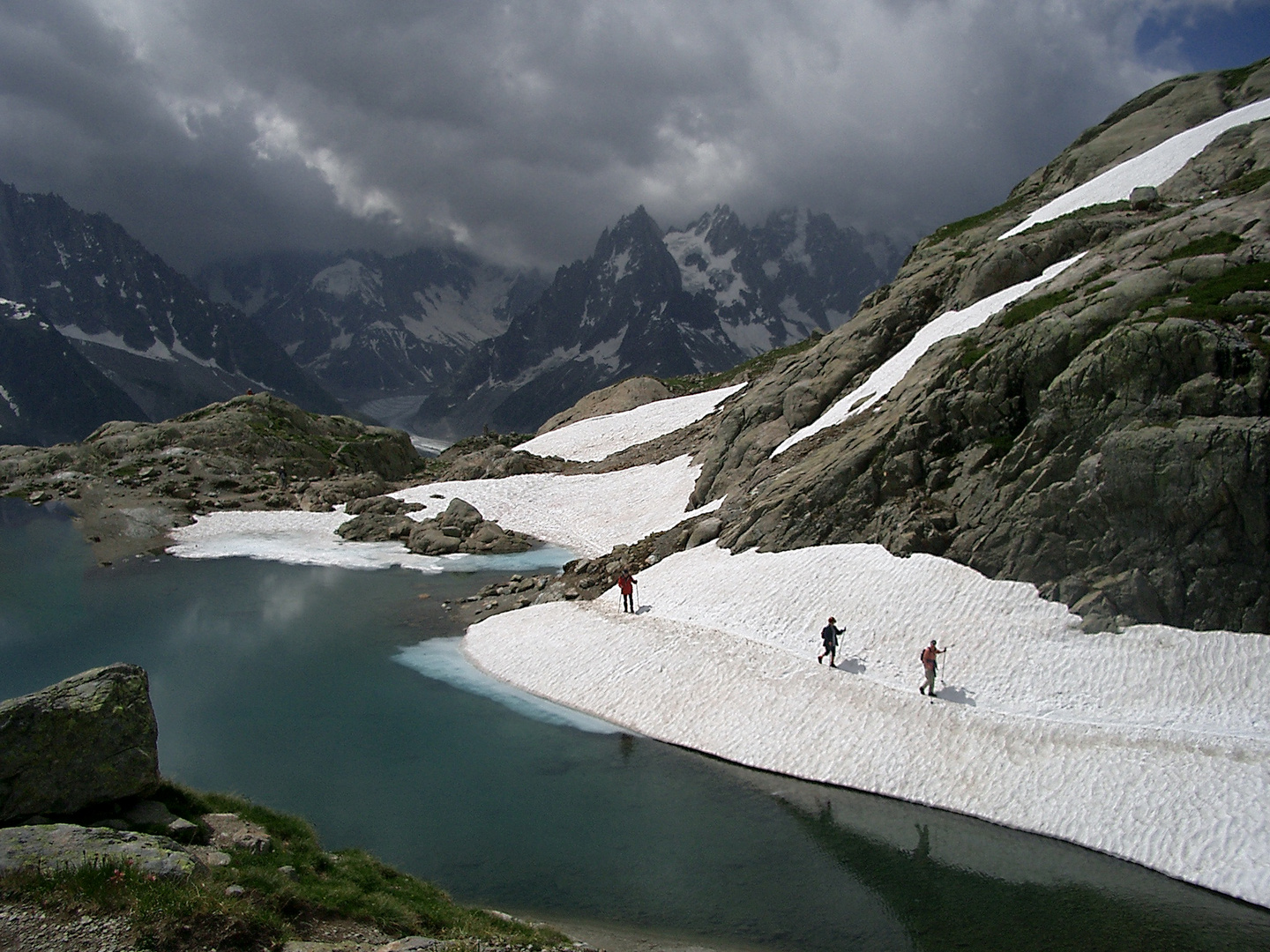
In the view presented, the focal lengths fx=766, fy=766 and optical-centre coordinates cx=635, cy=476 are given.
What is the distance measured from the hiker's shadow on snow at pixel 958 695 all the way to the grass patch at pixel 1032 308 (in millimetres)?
17140

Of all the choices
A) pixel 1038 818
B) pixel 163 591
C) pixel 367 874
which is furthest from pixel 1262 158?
pixel 163 591

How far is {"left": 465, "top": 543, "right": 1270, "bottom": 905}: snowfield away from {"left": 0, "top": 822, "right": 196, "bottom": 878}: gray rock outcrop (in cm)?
1754

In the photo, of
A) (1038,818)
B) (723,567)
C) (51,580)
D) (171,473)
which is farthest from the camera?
(171,473)

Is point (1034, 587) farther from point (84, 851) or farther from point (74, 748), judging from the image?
point (74, 748)

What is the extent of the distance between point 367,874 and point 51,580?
52.9 m

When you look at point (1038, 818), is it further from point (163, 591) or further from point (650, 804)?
point (163, 591)

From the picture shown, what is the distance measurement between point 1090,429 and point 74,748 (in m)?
31.4

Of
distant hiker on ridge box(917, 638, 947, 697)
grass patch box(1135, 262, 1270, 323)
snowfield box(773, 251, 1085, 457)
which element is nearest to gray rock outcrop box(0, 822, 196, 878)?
distant hiker on ridge box(917, 638, 947, 697)

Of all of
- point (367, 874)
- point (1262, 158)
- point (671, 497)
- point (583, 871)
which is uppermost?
point (1262, 158)

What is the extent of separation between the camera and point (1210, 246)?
31078mm

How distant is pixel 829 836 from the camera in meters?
21.5

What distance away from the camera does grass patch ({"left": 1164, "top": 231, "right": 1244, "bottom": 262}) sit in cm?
3058

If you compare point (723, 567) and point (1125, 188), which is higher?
point (1125, 188)

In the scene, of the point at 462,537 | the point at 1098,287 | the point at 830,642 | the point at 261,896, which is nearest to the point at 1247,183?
the point at 1098,287
